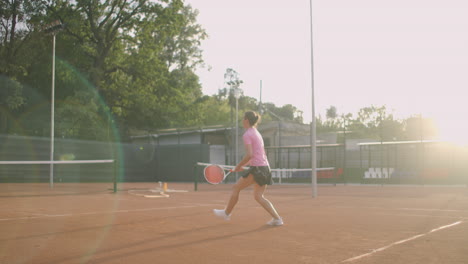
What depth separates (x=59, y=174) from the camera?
2669cm

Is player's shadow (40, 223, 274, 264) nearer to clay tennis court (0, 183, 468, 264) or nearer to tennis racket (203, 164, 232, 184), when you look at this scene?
clay tennis court (0, 183, 468, 264)

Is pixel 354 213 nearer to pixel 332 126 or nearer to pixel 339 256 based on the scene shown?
pixel 339 256

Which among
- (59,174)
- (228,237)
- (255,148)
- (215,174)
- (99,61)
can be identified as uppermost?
(99,61)

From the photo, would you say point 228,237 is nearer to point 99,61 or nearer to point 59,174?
point 59,174

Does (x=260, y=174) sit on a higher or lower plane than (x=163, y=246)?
higher

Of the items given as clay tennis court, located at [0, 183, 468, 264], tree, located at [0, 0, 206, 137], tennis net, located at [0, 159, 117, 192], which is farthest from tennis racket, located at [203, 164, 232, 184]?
tree, located at [0, 0, 206, 137]

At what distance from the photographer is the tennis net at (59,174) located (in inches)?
950

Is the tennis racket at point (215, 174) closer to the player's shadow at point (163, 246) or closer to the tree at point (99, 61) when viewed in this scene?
the player's shadow at point (163, 246)

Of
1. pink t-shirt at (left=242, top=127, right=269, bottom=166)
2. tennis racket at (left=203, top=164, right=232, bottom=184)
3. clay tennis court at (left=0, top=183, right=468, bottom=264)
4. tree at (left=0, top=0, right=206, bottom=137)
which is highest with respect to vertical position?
tree at (left=0, top=0, right=206, bottom=137)

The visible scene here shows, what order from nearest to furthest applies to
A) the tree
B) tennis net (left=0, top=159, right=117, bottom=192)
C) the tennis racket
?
1. the tennis racket
2. tennis net (left=0, top=159, right=117, bottom=192)
3. the tree

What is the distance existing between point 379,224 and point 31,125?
27.3m

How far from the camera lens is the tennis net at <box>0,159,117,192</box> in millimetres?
24125

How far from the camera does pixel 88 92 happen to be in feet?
96.0

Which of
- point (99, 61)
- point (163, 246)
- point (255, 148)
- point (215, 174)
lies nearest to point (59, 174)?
point (99, 61)
